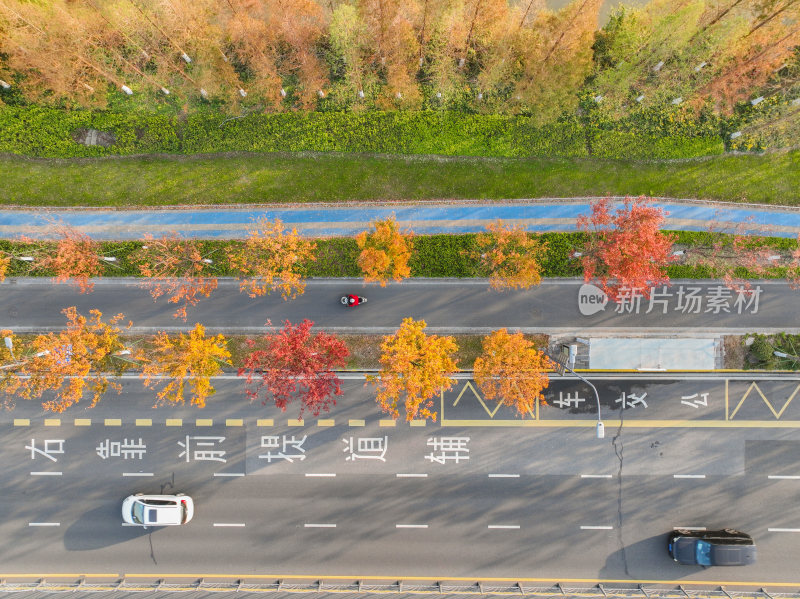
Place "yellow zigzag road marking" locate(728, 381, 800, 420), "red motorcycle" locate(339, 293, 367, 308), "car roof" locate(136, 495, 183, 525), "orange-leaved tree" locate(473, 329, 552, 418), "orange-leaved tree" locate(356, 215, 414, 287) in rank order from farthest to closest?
1. "yellow zigzag road marking" locate(728, 381, 800, 420)
2. "red motorcycle" locate(339, 293, 367, 308)
3. "car roof" locate(136, 495, 183, 525)
4. "orange-leaved tree" locate(473, 329, 552, 418)
5. "orange-leaved tree" locate(356, 215, 414, 287)

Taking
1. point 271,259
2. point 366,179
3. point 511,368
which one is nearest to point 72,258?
point 271,259

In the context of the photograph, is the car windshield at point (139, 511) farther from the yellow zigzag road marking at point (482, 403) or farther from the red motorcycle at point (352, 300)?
the yellow zigzag road marking at point (482, 403)

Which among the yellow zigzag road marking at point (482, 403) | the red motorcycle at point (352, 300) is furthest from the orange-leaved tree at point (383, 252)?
the yellow zigzag road marking at point (482, 403)

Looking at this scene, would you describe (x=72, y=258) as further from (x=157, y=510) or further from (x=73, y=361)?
(x=157, y=510)

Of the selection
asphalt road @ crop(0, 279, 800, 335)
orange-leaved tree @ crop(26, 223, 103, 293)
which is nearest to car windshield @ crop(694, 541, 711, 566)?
asphalt road @ crop(0, 279, 800, 335)

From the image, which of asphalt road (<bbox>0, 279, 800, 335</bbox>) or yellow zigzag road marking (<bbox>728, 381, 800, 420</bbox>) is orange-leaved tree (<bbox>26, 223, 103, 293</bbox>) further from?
yellow zigzag road marking (<bbox>728, 381, 800, 420</bbox>)

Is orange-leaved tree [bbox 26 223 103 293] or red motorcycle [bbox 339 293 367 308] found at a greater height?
orange-leaved tree [bbox 26 223 103 293]
